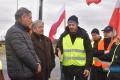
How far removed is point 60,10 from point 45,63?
456cm

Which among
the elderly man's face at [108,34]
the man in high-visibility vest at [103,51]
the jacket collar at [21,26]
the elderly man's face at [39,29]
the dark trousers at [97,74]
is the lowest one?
the dark trousers at [97,74]

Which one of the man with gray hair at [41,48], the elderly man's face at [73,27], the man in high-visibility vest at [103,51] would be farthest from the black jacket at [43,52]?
the man in high-visibility vest at [103,51]

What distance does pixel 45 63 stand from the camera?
705 centimetres

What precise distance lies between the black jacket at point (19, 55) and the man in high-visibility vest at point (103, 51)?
2.57m

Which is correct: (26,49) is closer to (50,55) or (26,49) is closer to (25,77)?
(25,77)

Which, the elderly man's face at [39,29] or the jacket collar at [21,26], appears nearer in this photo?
the jacket collar at [21,26]

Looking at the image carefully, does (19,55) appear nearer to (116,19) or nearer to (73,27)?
(73,27)

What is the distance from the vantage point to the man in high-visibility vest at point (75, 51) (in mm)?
7500

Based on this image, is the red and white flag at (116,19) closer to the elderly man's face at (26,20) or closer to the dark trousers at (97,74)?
the dark trousers at (97,74)

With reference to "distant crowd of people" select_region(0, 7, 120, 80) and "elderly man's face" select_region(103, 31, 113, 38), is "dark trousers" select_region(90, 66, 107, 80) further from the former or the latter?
"elderly man's face" select_region(103, 31, 113, 38)

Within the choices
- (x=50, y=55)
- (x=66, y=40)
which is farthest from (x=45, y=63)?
(x=66, y=40)

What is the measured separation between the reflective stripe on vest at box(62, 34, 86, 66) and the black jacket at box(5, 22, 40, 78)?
1.57 m

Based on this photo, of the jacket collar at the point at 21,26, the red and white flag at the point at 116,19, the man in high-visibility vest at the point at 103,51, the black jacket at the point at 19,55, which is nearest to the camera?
the black jacket at the point at 19,55

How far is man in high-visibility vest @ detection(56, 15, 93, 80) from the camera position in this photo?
24.6 ft
